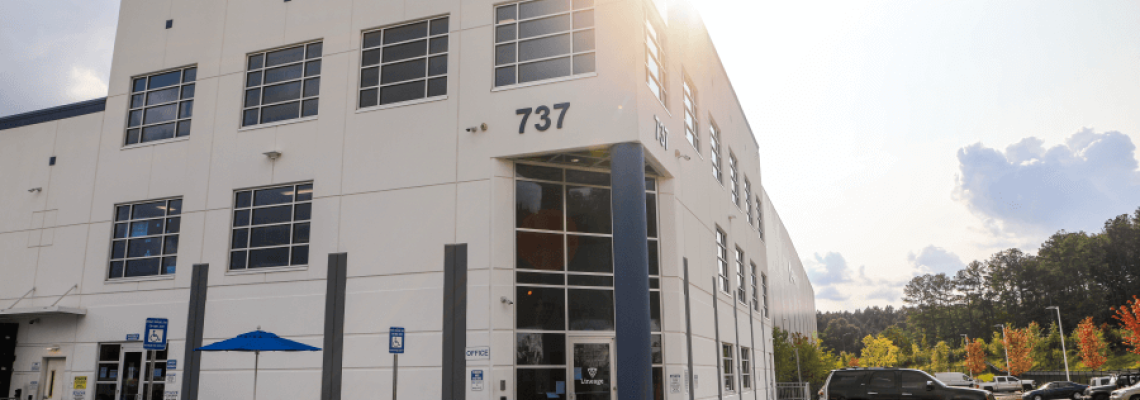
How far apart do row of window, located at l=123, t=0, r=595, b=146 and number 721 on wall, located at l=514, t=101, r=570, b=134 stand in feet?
3.07

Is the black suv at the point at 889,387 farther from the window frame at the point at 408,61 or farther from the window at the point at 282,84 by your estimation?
the window at the point at 282,84

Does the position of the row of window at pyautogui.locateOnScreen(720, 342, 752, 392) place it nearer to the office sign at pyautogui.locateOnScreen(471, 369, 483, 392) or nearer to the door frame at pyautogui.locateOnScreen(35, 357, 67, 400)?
the office sign at pyautogui.locateOnScreen(471, 369, 483, 392)

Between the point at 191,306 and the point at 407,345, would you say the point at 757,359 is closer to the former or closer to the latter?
the point at 407,345

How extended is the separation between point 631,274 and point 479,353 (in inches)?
163

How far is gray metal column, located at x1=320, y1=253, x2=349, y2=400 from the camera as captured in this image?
723 inches

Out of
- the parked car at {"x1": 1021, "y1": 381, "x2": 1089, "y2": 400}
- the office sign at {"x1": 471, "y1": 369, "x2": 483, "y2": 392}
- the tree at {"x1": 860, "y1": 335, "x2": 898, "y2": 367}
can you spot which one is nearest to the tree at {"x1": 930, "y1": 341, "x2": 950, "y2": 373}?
the tree at {"x1": 860, "y1": 335, "x2": 898, "y2": 367}

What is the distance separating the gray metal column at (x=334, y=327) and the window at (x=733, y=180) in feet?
60.8

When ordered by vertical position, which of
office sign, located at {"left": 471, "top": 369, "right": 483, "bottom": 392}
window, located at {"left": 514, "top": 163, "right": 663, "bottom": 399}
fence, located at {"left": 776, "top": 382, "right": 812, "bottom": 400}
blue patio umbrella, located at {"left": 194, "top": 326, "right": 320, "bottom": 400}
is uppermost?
window, located at {"left": 514, "top": 163, "right": 663, "bottom": 399}

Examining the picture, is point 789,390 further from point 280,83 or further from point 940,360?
point 940,360

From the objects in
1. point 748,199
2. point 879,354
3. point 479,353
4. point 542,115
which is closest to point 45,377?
point 479,353

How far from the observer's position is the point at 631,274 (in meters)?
16.8

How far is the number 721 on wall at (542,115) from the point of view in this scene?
1772 centimetres

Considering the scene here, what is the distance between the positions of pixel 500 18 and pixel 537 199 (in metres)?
5.09

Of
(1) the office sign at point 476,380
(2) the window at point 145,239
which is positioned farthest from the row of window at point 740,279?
(2) the window at point 145,239
